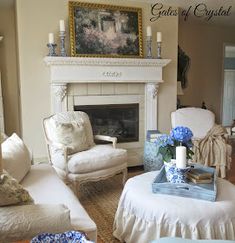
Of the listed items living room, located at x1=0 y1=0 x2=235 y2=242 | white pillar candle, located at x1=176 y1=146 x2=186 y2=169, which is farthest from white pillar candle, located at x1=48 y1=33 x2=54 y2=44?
white pillar candle, located at x1=176 y1=146 x2=186 y2=169

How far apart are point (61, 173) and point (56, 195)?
1.04 m

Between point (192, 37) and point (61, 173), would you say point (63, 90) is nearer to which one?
point (61, 173)

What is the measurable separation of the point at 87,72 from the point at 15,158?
189 centimetres

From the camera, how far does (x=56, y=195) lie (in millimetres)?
2002

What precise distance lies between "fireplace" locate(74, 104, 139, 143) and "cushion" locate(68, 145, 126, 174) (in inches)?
36.7

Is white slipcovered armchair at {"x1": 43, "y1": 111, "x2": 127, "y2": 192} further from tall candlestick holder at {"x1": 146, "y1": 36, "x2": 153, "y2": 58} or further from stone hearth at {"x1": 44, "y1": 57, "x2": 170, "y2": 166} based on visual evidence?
tall candlestick holder at {"x1": 146, "y1": 36, "x2": 153, "y2": 58}

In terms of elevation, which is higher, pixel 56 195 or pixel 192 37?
pixel 192 37

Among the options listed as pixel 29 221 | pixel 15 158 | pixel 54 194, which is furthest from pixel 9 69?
pixel 29 221

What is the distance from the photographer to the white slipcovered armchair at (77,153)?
Result: 2.95 meters

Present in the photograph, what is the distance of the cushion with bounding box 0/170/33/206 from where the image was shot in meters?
1.39

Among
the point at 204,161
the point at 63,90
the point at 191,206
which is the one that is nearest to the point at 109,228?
the point at 191,206

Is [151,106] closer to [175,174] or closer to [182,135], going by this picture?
[182,135]

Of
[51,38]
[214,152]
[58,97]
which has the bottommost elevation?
[214,152]

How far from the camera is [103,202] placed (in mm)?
2994
